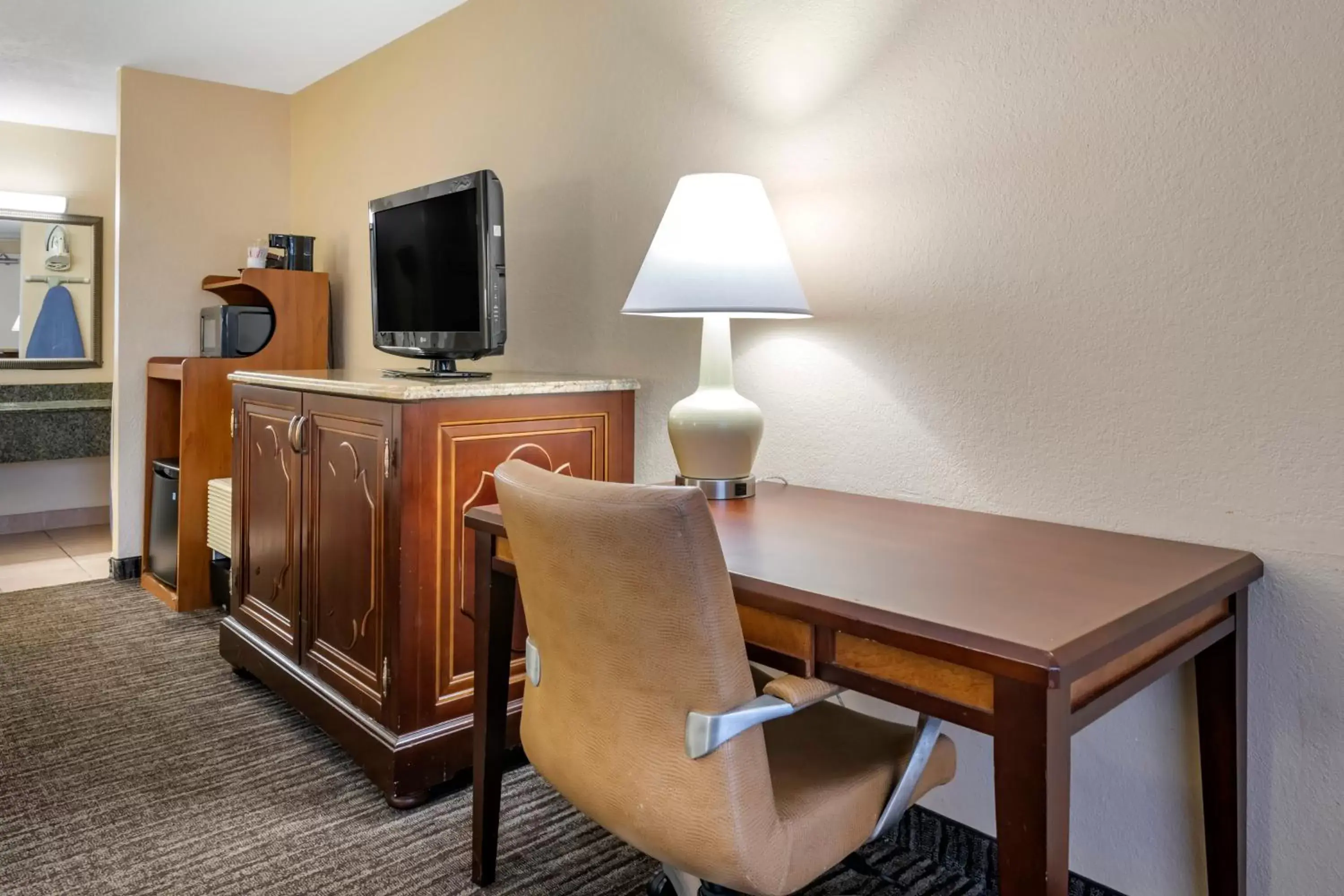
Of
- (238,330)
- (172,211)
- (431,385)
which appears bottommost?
(431,385)

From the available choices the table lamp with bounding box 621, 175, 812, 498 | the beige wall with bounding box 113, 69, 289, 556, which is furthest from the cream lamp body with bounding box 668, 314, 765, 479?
the beige wall with bounding box 113, 69, 289, 556

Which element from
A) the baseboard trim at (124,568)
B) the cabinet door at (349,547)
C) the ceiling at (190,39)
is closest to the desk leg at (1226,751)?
the cabinet door at (349,547)

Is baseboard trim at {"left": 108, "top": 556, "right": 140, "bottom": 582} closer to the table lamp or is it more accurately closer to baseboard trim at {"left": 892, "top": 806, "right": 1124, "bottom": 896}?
the table lamp

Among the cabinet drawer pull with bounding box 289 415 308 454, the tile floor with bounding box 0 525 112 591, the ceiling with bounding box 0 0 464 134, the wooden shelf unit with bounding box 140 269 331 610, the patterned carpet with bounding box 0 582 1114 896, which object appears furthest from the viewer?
the tile floor with bounding box 0 525 112 591

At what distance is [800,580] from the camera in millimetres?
1228

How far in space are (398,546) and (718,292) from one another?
0.94 meters

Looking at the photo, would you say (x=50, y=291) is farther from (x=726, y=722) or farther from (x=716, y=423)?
(x=726, y=722)

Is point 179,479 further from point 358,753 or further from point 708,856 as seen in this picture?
point 708,856

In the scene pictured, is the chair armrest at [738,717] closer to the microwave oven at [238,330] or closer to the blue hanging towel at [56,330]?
the microwave oven at [238,330]

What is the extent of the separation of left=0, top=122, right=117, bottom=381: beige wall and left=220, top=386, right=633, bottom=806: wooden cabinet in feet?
10.4

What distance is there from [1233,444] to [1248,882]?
0.71m

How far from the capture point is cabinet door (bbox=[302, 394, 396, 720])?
212 cm

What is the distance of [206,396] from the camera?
3598 millimetres

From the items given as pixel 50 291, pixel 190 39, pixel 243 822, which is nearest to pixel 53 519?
pixel 50 291
